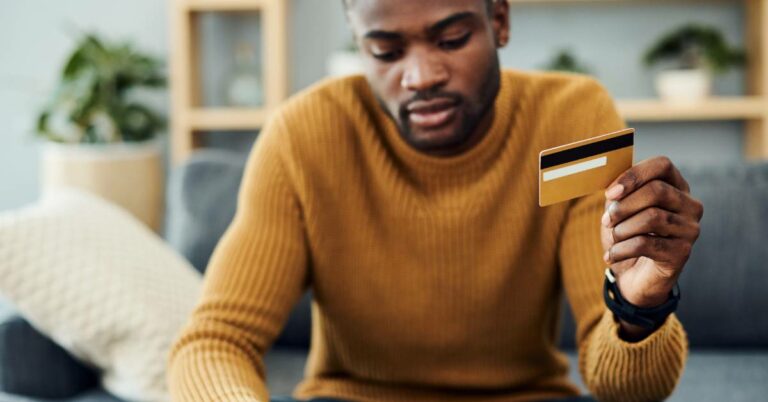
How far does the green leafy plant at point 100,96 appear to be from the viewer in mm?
2781

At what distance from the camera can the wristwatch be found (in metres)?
0.89

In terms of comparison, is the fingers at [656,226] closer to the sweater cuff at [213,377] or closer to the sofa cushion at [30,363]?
the sweater cuff at [213,377]

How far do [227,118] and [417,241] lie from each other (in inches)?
70.4

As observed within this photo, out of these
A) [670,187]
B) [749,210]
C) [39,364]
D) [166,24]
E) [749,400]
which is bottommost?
[749,400]

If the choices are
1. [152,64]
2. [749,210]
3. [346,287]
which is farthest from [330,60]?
[346,287]

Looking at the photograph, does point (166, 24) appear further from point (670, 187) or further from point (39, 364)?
point (670, 187)

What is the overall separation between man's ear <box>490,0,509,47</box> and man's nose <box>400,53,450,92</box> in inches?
4.7

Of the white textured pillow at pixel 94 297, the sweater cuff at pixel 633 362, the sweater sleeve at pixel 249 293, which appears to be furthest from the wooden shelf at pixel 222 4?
the sweater cuff at pixel 633 362

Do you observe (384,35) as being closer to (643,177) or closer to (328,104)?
(328,104)

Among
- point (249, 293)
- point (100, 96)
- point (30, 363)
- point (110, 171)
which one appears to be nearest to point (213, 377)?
point (249, 293)

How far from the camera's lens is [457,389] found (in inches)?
48.5

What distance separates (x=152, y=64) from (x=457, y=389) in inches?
81.0

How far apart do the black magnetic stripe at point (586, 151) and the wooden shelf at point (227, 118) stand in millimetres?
2191

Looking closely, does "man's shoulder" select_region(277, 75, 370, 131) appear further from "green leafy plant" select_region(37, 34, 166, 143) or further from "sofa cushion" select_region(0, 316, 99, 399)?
"green leafy plant" select_region(37, 34, 166, 143)
